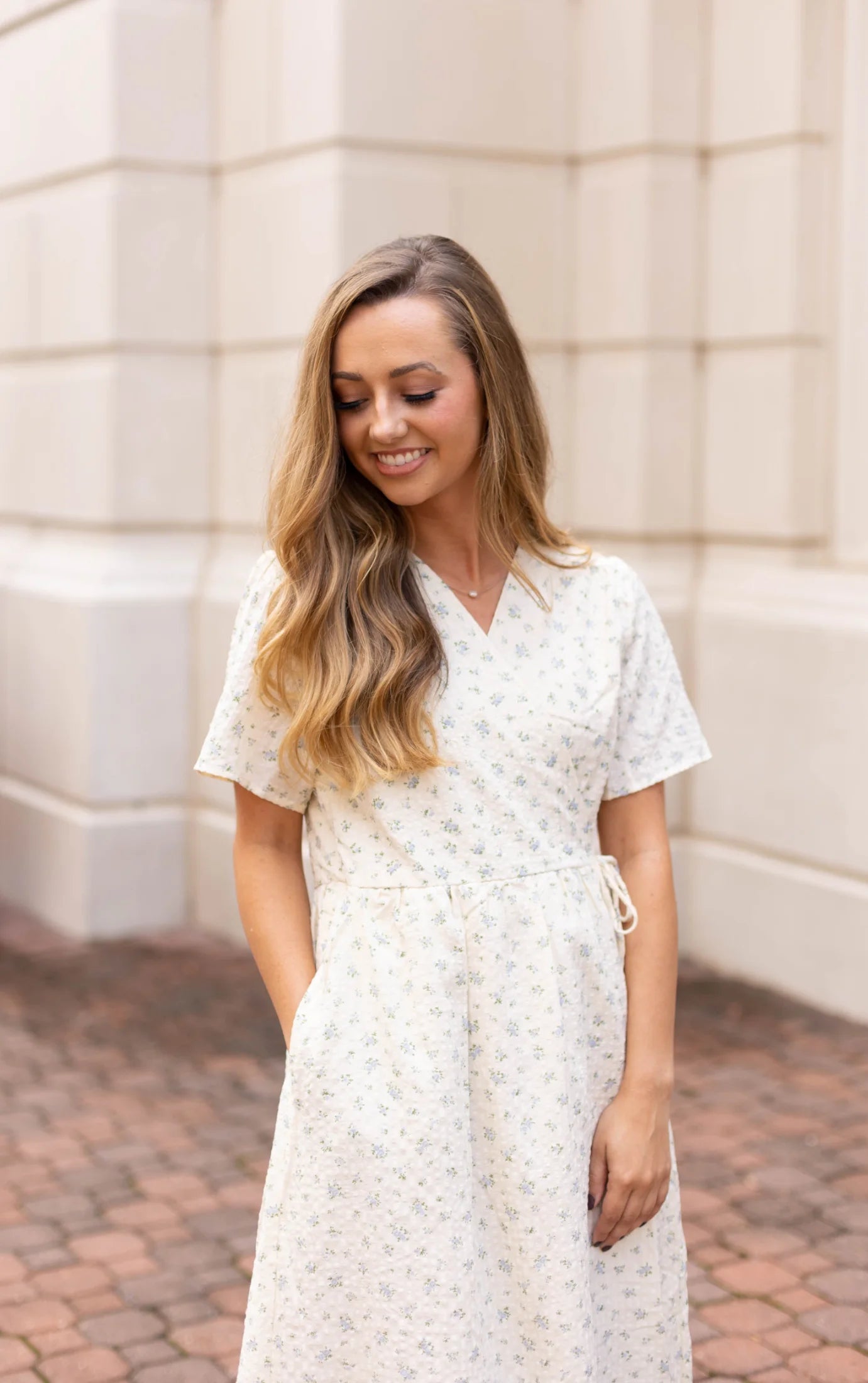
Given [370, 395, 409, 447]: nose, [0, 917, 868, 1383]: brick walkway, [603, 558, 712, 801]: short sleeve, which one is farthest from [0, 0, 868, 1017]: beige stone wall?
[370, 395, 409, 447]: nose

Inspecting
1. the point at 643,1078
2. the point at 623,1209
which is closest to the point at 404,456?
the point at 643,1078

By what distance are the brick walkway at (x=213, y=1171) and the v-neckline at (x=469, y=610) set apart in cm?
184

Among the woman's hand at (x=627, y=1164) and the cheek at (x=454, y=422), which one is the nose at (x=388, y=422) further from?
the woman's hand at (x=627, y=1164)

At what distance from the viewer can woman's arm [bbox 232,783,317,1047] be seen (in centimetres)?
227

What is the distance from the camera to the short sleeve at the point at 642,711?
7.72 feet

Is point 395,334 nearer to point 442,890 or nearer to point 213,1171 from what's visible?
point 442,890

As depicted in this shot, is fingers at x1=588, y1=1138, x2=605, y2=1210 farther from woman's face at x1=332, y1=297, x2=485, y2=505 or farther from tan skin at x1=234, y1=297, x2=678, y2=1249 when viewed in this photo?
woman's face at x1=332, y1=297, x2=485, y2=505

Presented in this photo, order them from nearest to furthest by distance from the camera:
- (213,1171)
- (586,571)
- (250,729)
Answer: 1. (250,729)
2. (586,571)
3. (213,1171)

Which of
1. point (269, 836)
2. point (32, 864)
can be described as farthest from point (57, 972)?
point (269, 836)

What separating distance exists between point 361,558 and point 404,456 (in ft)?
0.47

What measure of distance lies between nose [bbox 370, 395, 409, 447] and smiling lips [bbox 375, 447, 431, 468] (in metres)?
0.02

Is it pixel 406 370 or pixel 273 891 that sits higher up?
pixel 406 370

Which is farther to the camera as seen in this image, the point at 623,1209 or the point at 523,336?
the point at 523,336

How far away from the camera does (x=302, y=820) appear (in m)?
2.35
